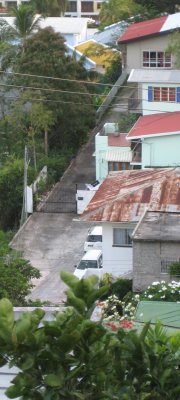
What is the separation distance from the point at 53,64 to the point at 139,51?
7138 millimetres

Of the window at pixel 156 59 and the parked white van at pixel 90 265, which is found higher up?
the window at pixel 156 59

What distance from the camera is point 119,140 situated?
35.1 m

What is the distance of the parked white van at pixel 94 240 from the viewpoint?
2875cm

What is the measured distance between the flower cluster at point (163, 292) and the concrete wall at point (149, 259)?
6.07 feet

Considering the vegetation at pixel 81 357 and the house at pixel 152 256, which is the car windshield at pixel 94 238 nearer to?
the house at pixel 152 256

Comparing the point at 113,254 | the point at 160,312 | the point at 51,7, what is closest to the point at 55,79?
the point at 113,254

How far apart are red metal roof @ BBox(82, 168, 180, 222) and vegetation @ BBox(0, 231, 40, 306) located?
305 cm

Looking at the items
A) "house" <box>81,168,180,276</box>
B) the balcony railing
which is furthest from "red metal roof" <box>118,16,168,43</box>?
the balcony railing

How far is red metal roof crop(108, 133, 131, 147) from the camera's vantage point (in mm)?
34344

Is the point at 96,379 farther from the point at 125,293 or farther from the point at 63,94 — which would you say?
the point at 63,94

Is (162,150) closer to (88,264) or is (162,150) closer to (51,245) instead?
(51,245)

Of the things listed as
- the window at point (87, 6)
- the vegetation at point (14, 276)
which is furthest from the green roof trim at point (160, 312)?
the window at point (87, 6)

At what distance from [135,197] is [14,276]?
5.50 metres

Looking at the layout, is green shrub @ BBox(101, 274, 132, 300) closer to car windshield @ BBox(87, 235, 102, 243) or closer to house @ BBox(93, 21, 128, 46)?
car windshield @ BBox(87, 235, 102, 243)
